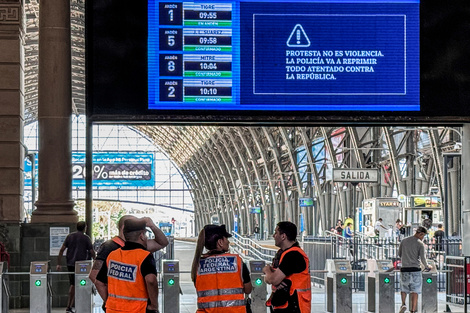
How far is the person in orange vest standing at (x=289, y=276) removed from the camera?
880 cm

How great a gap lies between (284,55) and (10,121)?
689 centimetres

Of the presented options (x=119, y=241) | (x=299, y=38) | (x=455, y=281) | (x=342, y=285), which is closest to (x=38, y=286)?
(x=342, y=285)

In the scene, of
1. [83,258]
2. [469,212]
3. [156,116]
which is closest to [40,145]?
[83,258]

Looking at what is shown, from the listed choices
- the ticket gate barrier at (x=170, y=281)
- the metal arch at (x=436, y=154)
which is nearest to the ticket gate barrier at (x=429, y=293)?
the ticket gate barrier at (x=170, y=281)

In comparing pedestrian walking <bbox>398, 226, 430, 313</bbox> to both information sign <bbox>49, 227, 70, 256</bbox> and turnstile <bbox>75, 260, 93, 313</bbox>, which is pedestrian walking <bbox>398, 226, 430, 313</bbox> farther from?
information sign <bbox>49, 227, 70, 256</bbox>

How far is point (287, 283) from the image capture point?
8898mm

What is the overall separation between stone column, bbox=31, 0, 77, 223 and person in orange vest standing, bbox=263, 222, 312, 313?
31.6ft

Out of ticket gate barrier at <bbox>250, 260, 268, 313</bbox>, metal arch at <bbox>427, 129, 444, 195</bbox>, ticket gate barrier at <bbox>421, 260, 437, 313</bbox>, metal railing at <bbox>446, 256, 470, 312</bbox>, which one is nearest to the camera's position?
ticket gate barrier at <bbox>250, 260, 268, 313</bbox>

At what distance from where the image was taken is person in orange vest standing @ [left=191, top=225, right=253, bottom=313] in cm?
815

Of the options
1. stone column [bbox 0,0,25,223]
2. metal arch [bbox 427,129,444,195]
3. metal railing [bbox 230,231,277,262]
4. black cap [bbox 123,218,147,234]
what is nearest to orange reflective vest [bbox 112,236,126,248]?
black cap [bbox 123,218,147,234]

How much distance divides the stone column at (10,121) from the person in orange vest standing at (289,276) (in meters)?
10.6

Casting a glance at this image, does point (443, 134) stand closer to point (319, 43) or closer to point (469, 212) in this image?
point (469, 212)

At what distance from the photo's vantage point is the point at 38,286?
50.7 feet

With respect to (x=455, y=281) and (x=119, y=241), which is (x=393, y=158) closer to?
(x=455, y=281)
